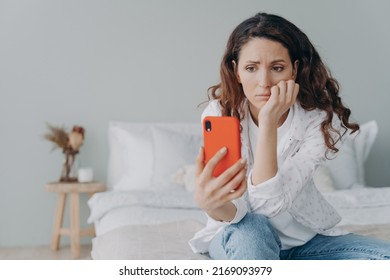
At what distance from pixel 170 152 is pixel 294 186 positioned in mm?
1446

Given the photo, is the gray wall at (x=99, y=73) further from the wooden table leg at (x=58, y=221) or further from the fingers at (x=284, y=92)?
the fingers at (x=284, y=92)

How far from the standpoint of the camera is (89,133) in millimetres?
2717

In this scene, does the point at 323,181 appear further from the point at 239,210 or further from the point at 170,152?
the point at 239,210

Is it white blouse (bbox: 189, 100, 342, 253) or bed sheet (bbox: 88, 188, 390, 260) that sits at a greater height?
white blouse (bbox: 189, 100, 342, 253)

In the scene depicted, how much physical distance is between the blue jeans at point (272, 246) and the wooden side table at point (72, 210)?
4.46 feet

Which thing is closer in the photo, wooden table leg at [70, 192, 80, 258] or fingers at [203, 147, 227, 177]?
fingers at [203, 147, 227, 177]

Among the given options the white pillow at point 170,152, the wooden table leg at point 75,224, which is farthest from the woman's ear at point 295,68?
the wooden table leg at point 75,224

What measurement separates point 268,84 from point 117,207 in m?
1.07

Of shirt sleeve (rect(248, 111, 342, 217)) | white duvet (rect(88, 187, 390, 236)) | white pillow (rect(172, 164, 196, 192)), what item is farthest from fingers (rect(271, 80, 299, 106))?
white pillow (rect(172, 164, 196, 192))

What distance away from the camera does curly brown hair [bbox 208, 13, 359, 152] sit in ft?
3.95

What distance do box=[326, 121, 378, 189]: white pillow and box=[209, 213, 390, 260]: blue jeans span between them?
138 centimetres

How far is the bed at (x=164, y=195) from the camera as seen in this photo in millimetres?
1532

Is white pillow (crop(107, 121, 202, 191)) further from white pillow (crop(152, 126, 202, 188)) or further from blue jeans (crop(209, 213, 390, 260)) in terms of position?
blue jeans (crop(209, 213, 390, 260))

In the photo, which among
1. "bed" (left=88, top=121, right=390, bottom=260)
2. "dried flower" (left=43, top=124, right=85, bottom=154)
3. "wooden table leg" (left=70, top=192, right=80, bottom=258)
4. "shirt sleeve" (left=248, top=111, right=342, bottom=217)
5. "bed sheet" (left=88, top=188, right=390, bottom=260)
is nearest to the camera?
"shirt sleeve" (left=248, top=111, right=342, bottom=217)
